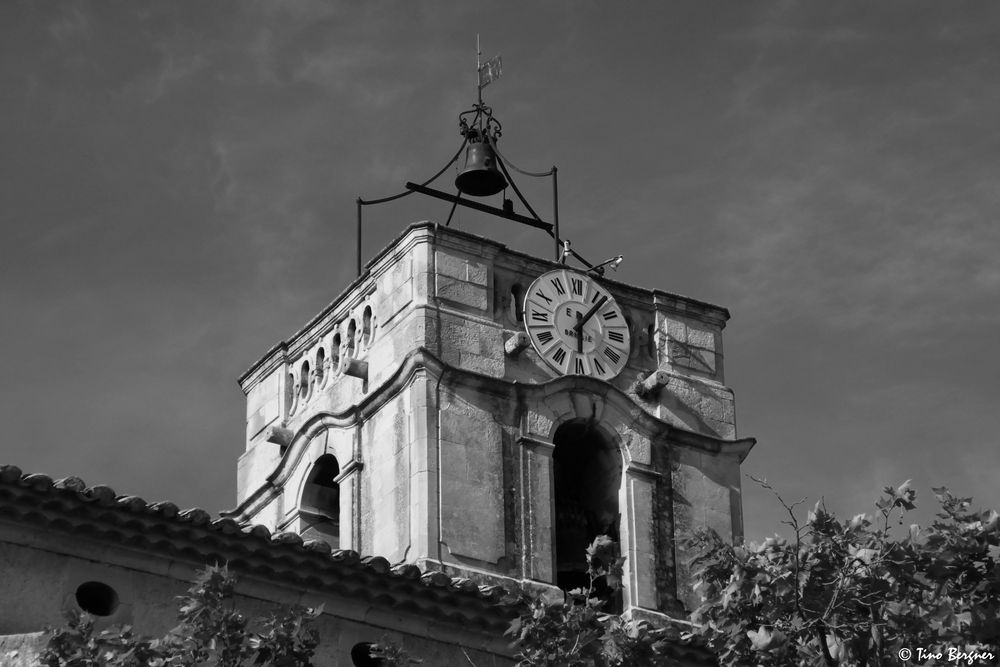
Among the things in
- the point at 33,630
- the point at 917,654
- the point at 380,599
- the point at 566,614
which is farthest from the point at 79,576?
the point at 917,654

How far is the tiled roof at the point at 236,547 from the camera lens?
27.9 meters

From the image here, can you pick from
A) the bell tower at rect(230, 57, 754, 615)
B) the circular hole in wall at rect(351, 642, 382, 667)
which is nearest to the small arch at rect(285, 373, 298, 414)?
the bell tower at rect(230, 57, 754, 615)

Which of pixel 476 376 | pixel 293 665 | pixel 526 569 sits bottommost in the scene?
pixel 293 665

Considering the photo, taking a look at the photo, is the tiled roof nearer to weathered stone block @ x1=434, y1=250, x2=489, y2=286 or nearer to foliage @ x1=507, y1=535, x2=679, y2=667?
foliage @ x1=507, y1=535, x2=679, y2=667

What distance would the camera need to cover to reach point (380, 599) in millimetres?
29672

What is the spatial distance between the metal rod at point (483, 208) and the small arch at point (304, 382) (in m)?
2.76

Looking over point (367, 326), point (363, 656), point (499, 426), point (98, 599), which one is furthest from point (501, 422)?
point (98, 599)

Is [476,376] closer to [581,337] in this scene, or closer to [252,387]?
[581,337]

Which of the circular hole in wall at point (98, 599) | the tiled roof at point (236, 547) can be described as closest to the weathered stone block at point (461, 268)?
the tiled roof at point (236, 547)

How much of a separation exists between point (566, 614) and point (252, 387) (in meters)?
15.8

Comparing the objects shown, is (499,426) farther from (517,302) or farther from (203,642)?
(203,642)

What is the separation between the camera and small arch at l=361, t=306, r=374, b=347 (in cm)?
3759

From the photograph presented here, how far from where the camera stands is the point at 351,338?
3816 centimetres

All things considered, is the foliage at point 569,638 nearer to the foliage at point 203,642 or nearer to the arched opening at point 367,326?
the foliage at point 203,642
